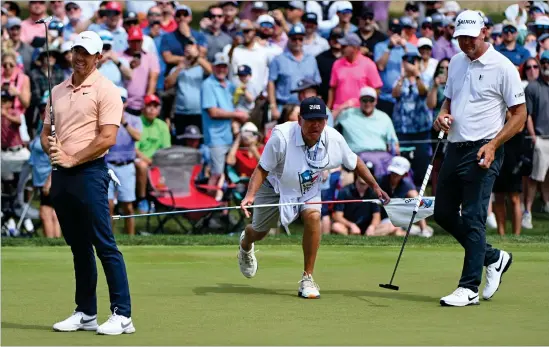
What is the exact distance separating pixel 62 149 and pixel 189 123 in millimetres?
9526

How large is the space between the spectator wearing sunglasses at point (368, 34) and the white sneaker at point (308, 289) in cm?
880

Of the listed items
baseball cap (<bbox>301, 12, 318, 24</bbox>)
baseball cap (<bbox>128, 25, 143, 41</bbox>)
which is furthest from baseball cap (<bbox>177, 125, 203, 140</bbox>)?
baseball cap (<bbox>301, 12, 318, 24</bbox>)

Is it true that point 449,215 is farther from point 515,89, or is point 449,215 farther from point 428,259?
point 428,259

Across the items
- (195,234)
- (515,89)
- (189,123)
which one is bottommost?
(195,234)

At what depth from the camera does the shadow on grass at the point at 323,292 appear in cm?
979

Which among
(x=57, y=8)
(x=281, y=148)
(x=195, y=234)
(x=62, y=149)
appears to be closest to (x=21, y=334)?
(x=62, y=149)

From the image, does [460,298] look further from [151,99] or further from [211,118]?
[151,99]

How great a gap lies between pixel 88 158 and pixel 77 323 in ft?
3.87

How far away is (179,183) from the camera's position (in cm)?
1662

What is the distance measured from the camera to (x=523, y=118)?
949cm

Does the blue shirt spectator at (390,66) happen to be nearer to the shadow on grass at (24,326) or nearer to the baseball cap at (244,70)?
the baseball cap at (244,70)

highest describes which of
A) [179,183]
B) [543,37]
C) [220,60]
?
A: [543,37]

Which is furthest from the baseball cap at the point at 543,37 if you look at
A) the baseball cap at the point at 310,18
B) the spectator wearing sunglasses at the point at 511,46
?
the baseball cap at the point at 310,18

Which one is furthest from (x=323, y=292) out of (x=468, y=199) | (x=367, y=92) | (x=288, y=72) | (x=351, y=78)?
(x=288, y=72)
